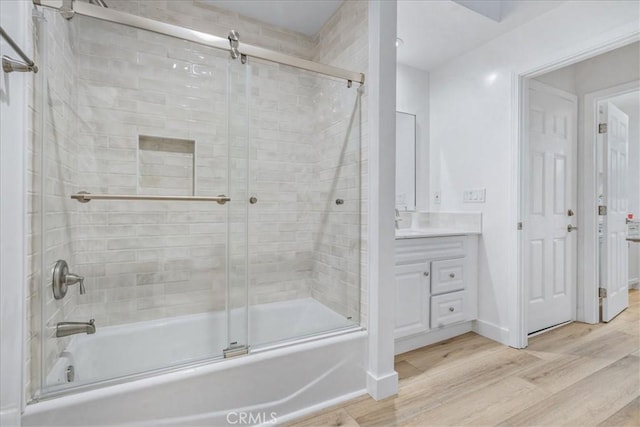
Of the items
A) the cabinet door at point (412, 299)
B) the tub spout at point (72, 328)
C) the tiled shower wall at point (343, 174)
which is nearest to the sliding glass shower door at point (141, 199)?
the tub spout at point (72, 328)

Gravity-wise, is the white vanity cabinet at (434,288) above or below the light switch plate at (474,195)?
below

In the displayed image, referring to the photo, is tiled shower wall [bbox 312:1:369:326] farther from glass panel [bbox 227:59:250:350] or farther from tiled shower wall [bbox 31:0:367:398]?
glass panel [bbox 227:59:250:350]

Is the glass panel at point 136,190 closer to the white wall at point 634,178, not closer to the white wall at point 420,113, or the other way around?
the white wall at point 420,113

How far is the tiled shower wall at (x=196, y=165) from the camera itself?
1.68 m

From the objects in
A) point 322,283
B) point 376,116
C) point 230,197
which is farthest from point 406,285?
point 230,197

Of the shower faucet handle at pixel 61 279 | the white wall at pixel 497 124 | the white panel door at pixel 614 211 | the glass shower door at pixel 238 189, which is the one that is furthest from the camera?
the white panel door at pixel 614 211

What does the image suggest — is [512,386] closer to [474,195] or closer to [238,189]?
[474,195]

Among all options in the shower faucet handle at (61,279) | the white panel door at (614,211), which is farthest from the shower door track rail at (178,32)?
the white panel door at (614,211)

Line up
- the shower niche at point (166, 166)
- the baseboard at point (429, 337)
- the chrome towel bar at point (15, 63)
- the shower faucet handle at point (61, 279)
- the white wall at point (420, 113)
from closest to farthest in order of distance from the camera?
the chrome towel bar at point (15, 63), the shower faucet handle at point (61, 279), the shower niche at point (166, 166), the baseboard at point (429, 337), the white wall at point (420, 113)

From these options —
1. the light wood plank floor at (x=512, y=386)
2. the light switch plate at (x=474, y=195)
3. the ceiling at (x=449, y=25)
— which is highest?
the ceiling at (x=449, y=25)

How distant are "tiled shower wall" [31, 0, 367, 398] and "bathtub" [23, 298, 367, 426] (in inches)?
6.3

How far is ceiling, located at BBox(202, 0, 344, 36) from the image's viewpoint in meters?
2.04

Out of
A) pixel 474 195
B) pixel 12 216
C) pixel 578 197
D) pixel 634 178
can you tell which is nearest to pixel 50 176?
pixel 12 216

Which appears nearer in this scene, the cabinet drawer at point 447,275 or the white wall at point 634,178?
the cabinet drawer at point 447,275
